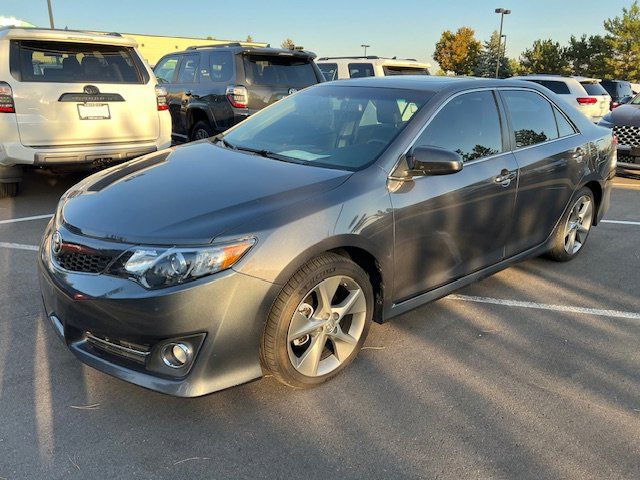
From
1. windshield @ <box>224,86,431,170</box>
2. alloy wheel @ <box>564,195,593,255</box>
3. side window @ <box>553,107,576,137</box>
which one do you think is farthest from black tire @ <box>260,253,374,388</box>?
alloy wheel @ <box>564,195,593,255</box>

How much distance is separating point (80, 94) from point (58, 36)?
0.67 meters

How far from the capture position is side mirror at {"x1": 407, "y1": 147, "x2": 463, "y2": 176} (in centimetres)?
306

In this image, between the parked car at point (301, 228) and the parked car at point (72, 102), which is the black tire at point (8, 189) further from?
the parked car at point (301, 228)

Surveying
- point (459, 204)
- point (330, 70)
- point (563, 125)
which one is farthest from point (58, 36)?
point (330, 70)

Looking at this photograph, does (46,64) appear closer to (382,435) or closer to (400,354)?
(400,354)

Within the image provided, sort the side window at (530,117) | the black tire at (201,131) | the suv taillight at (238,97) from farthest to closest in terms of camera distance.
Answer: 1. the black tire at (201,131)
2. the suv taillight at (238,97)
3. the side window at (530,117)

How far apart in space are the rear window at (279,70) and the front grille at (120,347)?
6.36 meters

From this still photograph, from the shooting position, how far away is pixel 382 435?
2.57 metres

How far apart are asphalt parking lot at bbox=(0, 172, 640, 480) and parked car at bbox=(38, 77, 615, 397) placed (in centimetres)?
27

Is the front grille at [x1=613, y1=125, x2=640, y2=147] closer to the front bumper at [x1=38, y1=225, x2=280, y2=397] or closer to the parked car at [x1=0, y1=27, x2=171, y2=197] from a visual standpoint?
the parked car at [x1=0, y1=27, x2=171, y2=197]

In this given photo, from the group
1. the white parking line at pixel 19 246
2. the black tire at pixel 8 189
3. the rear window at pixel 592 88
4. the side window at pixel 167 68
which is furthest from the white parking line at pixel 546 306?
the rear window at pixel 592 88

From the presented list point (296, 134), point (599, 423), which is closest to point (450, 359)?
point (599, 423)

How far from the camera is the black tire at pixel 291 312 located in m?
2.60

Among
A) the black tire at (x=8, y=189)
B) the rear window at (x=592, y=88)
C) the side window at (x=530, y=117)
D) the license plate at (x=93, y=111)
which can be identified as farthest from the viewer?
the rear window at (x=592, y=88)
